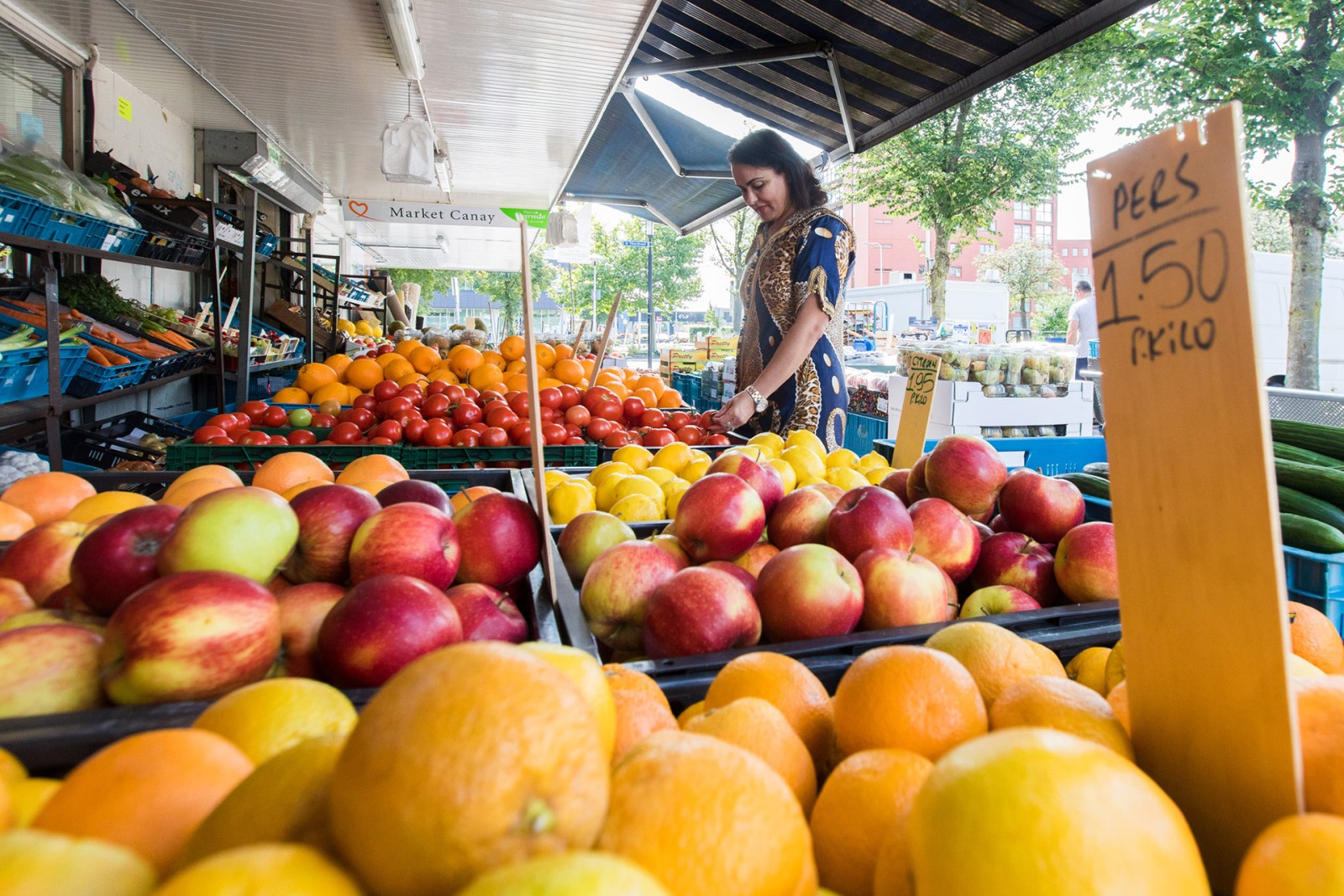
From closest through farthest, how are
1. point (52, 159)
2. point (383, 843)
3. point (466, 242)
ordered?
point (383, 843), point (52, 159), point (466, 242)

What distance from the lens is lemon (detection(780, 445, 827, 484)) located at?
8.14ft

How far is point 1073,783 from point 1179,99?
487 inches

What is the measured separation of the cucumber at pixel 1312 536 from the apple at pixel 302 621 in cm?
215

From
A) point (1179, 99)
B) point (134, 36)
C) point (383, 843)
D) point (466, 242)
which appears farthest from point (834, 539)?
point (466, 242)

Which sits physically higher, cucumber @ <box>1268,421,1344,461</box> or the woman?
the woman

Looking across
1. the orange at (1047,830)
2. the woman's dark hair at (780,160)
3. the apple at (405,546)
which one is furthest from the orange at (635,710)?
the woman's dark hair at (780,160)

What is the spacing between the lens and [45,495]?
1871 mm

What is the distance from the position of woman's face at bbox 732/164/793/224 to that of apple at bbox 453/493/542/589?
2.47 m

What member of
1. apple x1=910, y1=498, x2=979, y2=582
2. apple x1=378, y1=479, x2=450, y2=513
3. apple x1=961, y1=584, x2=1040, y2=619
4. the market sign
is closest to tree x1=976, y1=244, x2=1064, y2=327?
the market sign

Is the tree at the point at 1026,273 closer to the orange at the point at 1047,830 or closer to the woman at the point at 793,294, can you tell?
the woman at the point at 793,294

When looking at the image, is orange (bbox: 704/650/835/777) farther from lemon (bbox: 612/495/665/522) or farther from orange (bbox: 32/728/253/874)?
lemon (bbox: 612/495/665/522)

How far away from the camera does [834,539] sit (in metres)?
1.62

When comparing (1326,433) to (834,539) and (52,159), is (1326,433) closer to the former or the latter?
(834,539)

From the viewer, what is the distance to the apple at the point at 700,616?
49.6 inches
